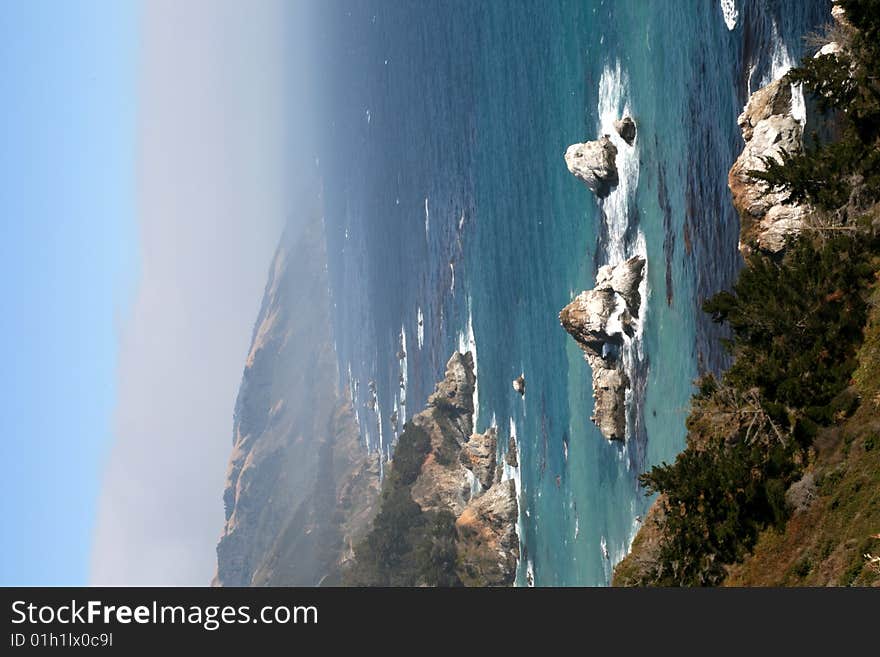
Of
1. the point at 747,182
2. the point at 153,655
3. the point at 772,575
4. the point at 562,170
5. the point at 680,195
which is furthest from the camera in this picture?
the point at 562,170

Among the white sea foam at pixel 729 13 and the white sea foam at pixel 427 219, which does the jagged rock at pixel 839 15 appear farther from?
the white sea foam at pixel 427 219

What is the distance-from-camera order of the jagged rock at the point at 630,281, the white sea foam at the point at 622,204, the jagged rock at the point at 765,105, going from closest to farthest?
the jagged rock at the point at 765,105 → the jagged rock at the point at 630,281 → the white sea foam at the point at 622,204

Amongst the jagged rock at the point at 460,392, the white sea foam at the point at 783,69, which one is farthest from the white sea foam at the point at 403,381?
the white sea foam at the point at 783,69

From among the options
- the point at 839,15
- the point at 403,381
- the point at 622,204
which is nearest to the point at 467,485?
the point at 403,381

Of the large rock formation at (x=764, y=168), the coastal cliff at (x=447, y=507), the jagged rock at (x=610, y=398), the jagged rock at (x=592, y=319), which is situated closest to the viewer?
the large rock formation at (x=764, y=168)

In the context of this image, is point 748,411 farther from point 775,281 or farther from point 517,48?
point 517,48

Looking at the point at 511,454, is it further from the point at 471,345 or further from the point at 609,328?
the point at 609,328

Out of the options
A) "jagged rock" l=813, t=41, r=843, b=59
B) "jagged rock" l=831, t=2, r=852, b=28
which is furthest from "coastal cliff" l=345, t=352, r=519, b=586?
"jagged rock" l=831, t=2, r=852, b=28

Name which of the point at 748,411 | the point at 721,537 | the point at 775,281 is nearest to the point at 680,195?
the point at 775,281
